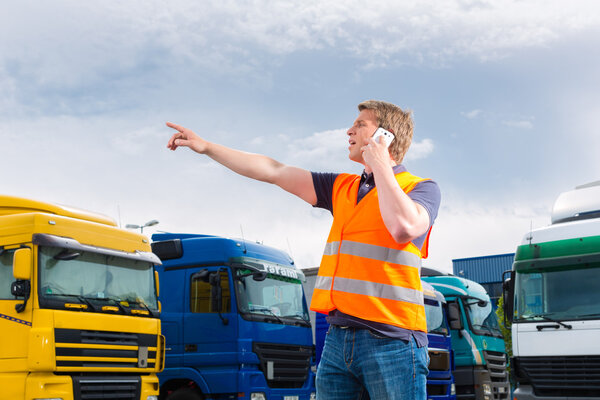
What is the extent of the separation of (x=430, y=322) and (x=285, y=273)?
4.18 metres

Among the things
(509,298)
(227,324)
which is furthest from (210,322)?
(509,298)

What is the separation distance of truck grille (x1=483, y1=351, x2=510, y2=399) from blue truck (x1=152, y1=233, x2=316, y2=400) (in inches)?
223

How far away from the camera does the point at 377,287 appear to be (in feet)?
8.14

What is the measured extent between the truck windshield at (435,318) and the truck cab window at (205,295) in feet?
16.8

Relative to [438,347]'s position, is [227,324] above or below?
above

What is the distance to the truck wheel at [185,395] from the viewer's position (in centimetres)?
980

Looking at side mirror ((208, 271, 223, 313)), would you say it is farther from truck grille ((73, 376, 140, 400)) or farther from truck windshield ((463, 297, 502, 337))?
truck windshield ((463, 297, 502, 337))

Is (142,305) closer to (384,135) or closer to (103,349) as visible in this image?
(103,349)

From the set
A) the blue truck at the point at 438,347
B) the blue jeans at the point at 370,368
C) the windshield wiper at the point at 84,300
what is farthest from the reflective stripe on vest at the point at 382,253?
the blue truck at the point at 438,347

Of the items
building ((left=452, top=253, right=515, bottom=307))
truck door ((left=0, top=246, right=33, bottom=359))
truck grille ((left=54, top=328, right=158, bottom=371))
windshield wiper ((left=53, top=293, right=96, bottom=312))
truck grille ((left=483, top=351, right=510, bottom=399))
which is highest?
building ((left=452, top=253, right=515, bottom=307))

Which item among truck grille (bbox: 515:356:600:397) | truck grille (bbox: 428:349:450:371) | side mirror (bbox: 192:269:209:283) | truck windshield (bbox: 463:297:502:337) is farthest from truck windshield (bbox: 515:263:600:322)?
truck windshield (bbox: 463:297:502:337)

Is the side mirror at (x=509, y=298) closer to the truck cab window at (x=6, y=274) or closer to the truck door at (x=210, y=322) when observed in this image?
the truck door at (x=210, y=322)

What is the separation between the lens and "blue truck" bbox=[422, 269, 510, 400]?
14594 millimetres

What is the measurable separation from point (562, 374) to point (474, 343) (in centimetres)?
610
